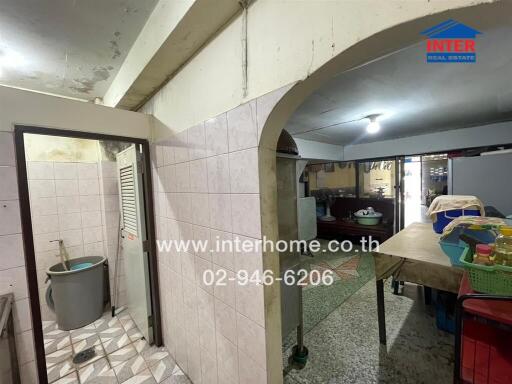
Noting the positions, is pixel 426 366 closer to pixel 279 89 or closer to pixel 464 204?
pixel 464 204

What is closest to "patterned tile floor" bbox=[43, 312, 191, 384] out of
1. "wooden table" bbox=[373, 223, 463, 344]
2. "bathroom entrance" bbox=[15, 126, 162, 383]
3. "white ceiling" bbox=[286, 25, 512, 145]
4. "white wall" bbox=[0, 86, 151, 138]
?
"bathroom entrance" bbox=[15, 126, 162, 383]

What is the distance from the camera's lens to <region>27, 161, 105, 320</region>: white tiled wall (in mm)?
2219

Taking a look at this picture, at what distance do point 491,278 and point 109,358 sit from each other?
8.70 ft

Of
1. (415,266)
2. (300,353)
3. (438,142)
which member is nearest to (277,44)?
(415,266)

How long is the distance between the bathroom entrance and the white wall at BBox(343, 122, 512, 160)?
13.9ft

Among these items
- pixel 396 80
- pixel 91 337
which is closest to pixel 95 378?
pixel 91 337

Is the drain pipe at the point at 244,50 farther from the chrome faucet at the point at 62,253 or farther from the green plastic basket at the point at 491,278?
the chrome faucet at the point at 62,253

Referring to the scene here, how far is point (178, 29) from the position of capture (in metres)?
1.04

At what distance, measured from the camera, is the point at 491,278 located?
0.95 metres

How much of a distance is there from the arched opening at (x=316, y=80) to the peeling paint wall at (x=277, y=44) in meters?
0.03

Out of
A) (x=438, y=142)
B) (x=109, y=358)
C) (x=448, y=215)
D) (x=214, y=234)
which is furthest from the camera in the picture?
(x=438, y=142)

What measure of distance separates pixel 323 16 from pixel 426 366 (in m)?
2.33

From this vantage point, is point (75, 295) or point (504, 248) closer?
point (504, 248)
